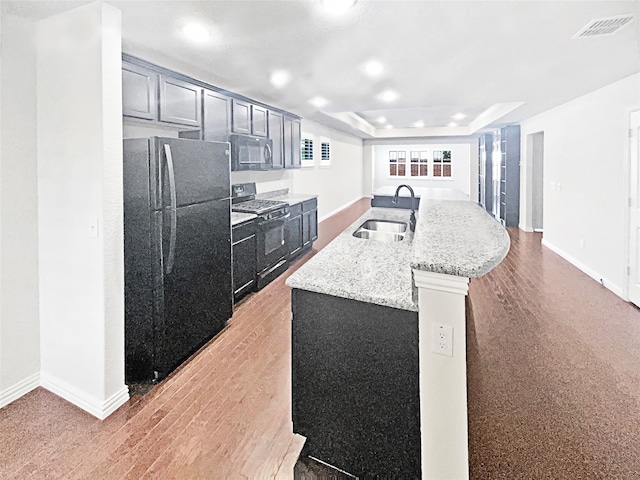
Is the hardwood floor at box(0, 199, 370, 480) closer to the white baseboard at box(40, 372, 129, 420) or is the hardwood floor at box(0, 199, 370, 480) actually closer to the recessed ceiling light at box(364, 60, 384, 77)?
the white baseboard at box(40, 372, 129, 420)

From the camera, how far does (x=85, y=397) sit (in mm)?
2320

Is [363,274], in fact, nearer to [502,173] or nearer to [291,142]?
[291,142]

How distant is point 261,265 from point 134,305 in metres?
1.98

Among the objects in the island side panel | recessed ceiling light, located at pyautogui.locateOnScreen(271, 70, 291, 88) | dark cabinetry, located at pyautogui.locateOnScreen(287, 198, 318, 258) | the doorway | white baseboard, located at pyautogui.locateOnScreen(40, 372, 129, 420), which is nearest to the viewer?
the island side panel

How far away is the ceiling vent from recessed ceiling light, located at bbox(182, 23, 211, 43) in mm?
2546

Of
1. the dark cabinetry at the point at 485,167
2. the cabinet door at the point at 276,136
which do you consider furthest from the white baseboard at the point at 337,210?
the dark cabinetry at the point at 485,167

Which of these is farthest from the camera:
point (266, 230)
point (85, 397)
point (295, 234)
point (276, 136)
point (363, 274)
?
point (295, 234)

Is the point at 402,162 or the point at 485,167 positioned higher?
the point at 402,162

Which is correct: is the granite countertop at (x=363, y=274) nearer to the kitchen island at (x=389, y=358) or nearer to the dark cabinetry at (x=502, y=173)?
the kitchen island at (x=389, y=358)

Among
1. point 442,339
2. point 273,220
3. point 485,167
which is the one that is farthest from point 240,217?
point 485,167

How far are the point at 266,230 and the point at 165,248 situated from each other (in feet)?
6.55

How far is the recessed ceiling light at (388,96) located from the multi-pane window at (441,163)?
36.5 ft

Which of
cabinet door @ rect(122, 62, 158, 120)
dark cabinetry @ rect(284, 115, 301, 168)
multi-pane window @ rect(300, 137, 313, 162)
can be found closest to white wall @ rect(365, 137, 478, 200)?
multi-pane window @ rect(300, 137, 313, 162)

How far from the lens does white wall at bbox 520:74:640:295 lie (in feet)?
13.6
